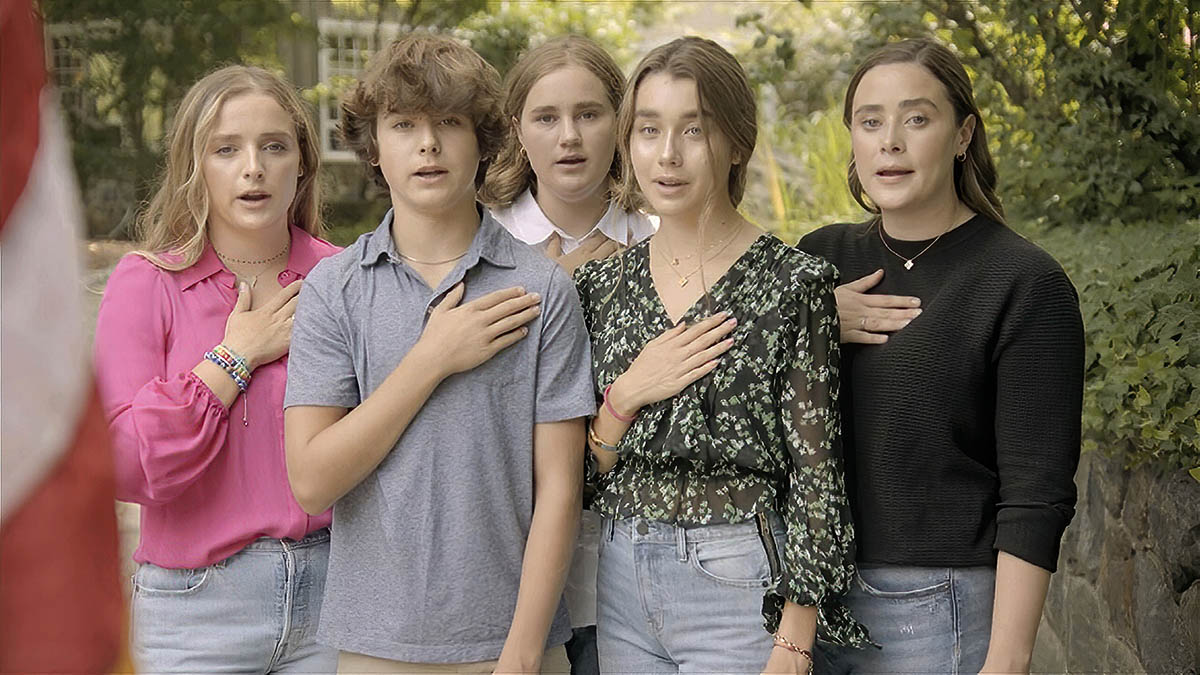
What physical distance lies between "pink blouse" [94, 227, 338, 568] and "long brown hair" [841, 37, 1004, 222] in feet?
3.90

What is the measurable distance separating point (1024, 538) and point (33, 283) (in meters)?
1.72

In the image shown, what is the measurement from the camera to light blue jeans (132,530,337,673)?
2.27 meters

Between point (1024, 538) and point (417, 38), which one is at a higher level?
point (417, 38)

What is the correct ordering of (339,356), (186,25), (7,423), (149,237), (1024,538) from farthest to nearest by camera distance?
(186,25) < (149,237) < (339,356) < (1024,538) < (7,423)

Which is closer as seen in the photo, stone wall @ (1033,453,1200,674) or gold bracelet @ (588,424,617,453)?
gold bracelet @ (588,424,617,453)

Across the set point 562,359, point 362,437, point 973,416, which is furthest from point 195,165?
point 973,416

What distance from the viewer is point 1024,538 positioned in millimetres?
2133

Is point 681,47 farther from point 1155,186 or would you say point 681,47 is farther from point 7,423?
point 1155,186

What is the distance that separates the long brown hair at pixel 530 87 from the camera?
286cm

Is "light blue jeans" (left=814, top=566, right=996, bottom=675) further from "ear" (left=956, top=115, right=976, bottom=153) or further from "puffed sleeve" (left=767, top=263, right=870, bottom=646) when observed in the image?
"ear" (left=956, top=115, right=976, bottom=153)

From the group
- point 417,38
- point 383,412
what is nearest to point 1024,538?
point 383,412

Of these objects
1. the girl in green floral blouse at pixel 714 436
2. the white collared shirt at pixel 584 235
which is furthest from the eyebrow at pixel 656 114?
the white collared shirt at pixel 584 235

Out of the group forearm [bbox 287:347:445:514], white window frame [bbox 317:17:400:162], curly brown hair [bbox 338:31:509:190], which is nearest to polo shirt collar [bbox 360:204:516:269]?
curly brown hair [bbox 338:31:509:190]

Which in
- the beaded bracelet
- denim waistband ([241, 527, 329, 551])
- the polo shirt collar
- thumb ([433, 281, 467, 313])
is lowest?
denim waistband ([241, 527, 329, 551])
